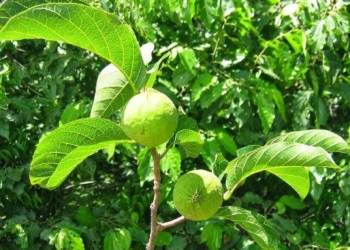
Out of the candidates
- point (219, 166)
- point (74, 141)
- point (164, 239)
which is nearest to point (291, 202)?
point (164, 239)

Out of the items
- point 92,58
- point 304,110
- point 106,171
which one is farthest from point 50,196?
point 304,110

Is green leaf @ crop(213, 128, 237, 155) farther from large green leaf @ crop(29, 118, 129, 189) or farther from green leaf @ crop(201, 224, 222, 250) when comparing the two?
large green leaf @ crop(29, 118, 129, 189)

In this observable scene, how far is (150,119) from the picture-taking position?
2.40 ft

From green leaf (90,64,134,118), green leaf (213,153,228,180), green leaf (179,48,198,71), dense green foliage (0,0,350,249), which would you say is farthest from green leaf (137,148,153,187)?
green leaf (90,64,134,118)

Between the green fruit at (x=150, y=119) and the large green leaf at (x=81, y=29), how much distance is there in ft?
0.16

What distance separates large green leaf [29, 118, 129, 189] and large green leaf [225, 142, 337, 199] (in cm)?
14

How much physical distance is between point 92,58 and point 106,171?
18.1 inches

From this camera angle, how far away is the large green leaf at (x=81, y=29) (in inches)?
27.8

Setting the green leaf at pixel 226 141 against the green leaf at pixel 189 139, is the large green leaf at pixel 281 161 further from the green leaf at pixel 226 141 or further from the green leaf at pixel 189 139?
the green leaf at pixel 226 141

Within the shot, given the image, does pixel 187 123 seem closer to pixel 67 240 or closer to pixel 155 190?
pixel 155 190

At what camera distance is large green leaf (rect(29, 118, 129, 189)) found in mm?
800

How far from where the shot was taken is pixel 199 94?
7.49ft

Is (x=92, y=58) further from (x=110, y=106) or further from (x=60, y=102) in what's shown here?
(x=110, y=106)

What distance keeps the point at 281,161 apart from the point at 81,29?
0.90 ft
